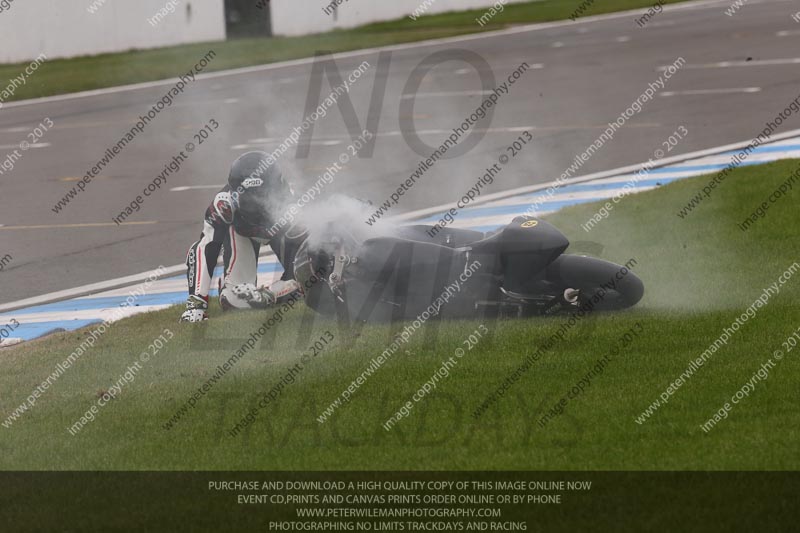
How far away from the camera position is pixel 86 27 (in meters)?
31.1

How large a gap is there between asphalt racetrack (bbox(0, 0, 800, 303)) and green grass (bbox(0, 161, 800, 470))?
13.4 ft

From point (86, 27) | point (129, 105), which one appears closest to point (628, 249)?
point (129, 105)

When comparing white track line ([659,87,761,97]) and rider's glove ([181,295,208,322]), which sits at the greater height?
rider's glove ([181,295,208,322])

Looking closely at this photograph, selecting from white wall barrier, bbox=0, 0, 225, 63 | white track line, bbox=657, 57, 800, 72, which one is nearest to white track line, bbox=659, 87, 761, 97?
white track line, bbox=657, 57, 800, 72

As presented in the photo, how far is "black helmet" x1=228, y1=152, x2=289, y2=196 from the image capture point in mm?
10094

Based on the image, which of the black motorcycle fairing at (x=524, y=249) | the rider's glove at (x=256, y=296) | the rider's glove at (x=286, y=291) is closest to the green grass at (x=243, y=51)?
the rider's glove at (x=256, y=296)

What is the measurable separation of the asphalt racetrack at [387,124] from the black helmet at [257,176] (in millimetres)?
3410

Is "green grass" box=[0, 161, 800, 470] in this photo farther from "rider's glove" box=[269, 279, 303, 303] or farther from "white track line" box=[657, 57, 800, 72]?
"white track line" box=[657, 57, 800, 72]

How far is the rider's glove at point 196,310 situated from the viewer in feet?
33.4

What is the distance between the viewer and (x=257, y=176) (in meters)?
10.1
